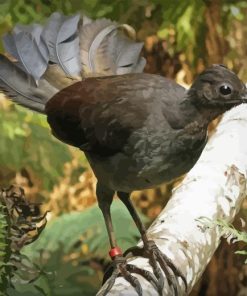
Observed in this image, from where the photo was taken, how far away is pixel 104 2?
435cm

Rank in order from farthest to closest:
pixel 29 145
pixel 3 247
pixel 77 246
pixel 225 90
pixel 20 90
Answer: pixel 29 145, pixel 77 246, pixel 3 247, pixel 20 90, pixel 225 90

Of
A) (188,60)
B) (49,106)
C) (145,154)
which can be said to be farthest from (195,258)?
(188,60)

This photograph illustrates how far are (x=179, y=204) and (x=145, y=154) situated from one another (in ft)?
1.66

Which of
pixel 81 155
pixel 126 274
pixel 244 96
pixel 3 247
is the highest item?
pixel 244 96

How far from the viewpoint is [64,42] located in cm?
285

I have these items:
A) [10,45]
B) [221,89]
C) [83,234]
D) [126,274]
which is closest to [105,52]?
[10,45]

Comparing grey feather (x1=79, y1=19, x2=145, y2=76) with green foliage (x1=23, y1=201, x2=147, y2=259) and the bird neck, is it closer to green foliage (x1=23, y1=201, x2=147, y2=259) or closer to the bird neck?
the bird neck

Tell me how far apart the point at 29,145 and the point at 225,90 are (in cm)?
220

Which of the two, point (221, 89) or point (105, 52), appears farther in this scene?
point (105, 52)

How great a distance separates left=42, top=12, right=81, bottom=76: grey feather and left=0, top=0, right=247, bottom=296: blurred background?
1315 millimetres

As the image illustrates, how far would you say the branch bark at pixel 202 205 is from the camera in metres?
2.55

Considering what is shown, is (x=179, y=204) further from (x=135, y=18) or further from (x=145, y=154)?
(x=135, y=18)

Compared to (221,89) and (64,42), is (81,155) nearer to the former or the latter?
(64,42)

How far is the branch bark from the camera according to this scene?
2.55 meters
